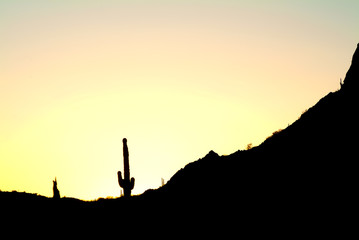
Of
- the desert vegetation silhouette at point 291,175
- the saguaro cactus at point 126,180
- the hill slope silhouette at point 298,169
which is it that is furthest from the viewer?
the saguaro cactus at point 126,180

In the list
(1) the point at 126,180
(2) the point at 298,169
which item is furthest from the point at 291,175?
(1) the point at 126,180

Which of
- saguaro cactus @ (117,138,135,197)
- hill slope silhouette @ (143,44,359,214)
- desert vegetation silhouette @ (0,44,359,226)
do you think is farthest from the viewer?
saguaro cactus @ (117,138,135,197)

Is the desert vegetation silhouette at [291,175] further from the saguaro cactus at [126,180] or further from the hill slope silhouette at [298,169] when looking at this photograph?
the saguaro cactus at [126,180]

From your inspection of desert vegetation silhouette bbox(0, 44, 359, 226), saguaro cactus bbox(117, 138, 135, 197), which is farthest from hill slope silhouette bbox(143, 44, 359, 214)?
saguaro cactus bbox(117, 138, 135, 197)

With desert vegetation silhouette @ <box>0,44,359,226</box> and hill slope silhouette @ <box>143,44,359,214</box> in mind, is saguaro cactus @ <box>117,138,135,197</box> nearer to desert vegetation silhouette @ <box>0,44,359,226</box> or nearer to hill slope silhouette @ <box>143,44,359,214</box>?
desert vegetation silhouette @ <box>0,44,359,226</box>

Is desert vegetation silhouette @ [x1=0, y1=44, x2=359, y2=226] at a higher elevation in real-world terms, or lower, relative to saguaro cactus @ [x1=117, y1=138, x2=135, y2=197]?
lower

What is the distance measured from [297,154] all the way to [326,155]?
1183mm

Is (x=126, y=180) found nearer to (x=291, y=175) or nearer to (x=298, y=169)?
(x=291, y=175)

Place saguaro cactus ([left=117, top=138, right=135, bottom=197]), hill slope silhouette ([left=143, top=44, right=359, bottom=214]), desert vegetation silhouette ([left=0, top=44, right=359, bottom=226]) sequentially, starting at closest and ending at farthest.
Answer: desert vegetation silhouette ([left=0, top=44, right=359, bottom=226]), hill slope silhouette ([left=143, top=44, right=359, bottom=214]), saguaro cactus ([left=117, top=138, right=135, bottom=197])

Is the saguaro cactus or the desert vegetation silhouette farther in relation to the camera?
the saguaro cactus

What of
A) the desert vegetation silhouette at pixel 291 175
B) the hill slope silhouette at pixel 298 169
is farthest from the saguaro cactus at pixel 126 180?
the hill slope silhouette at pixel 298 169

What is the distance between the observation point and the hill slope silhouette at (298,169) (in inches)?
452

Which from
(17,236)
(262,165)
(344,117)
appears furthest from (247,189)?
(17,236)

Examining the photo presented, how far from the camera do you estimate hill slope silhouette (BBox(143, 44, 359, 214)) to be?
452 inches
